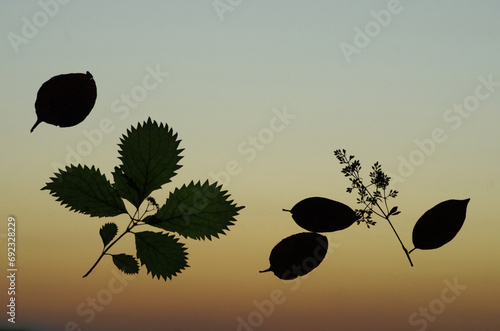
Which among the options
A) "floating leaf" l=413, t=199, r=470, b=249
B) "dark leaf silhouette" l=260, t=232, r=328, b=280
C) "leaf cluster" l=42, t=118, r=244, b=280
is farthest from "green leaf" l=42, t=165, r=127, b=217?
"floating leaf" l=413, t=199, r=470, b=249

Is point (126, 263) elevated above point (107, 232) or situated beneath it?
situated beneath

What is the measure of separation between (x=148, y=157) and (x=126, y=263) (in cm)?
48

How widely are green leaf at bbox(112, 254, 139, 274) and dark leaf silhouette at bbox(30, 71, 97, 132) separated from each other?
0.67 meters

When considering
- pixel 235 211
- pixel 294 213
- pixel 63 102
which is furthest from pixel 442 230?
pixel 63 102

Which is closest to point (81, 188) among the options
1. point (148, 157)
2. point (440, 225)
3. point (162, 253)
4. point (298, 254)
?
point (148, 157)

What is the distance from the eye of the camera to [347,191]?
234 centimetres

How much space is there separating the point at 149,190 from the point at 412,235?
124 cm

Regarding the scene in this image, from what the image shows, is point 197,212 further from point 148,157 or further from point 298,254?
point 298,254

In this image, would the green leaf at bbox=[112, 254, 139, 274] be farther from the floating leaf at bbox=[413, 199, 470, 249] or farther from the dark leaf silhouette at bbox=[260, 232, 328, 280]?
the floating leaf at bbox=[413, 199, 470, 249]

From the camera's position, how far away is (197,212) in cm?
218

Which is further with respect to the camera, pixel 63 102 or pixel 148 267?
pixel 63 102

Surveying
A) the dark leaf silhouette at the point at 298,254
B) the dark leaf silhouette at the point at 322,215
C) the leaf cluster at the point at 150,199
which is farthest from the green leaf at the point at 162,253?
the dark leaf silhouette at the point at 322,215

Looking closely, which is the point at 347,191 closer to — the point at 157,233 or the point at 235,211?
the point at 235,211

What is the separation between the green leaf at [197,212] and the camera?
2.15 metres
